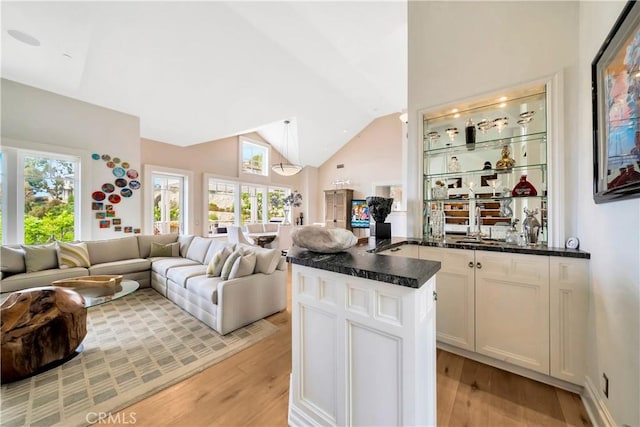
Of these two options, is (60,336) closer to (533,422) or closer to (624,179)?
(533,422)

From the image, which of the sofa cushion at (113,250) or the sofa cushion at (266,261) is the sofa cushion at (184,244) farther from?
the sofa cushion at (266,261)

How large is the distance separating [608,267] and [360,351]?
146 centimetres

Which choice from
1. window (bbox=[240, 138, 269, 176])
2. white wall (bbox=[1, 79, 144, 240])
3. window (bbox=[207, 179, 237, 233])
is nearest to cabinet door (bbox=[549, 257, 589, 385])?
white wall (bbox=[1, 79, 144, 240])

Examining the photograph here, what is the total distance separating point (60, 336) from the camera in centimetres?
188

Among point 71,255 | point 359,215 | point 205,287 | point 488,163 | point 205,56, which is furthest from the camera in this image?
point 359,215

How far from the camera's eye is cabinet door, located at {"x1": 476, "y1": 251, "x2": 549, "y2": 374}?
1651mm

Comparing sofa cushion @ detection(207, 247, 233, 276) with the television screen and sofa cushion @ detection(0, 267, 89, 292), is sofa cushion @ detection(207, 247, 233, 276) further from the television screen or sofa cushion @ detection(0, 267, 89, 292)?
the television screen

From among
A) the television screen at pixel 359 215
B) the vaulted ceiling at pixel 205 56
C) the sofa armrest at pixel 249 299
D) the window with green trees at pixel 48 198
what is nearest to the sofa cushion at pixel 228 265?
the sofa armrest at pixel 249 299

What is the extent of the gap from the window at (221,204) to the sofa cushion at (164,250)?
202 centimetres

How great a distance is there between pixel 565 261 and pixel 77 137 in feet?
21.5

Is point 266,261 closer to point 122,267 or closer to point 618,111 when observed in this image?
point 122,267

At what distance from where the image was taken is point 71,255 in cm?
338

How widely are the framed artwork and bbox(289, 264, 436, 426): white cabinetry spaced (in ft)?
3.35

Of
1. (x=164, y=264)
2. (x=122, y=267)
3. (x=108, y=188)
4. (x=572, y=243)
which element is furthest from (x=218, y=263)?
(x=572, y=243)
